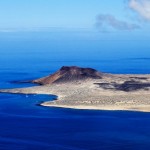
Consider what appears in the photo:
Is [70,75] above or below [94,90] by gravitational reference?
above

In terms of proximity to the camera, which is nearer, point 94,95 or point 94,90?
point 94,95

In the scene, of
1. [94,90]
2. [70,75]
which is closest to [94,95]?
[94,90]

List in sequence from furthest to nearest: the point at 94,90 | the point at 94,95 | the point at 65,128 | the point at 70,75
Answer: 1. the point at 70,75
2. the point at 94,90
3. the point at 94,95
4. the point at 65,128

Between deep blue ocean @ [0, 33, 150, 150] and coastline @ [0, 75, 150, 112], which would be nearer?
deep blue ocean @ [0, 33, 150, 150]

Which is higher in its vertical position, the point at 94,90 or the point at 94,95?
the point at 94,90

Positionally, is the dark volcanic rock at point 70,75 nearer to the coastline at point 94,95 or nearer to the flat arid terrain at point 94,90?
the flat arid terrain at point 94,90

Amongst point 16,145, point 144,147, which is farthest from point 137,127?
point 16,145

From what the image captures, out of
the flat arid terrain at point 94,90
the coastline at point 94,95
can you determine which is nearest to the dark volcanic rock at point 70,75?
the flat arid terrain at point 94,90

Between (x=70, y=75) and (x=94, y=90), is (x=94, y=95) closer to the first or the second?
(x=94, y=90)

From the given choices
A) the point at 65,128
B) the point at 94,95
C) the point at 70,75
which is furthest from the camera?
the point at 70,75

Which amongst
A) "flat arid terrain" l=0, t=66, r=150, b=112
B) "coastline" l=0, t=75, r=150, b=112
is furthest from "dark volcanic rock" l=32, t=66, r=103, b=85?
"coastline" l=0, t=75, r=150, b=112

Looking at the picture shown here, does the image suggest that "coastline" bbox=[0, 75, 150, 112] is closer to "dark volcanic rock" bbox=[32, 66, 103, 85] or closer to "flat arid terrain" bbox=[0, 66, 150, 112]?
"flat arid terrain" bbox=[0, 66, 150, 112]
